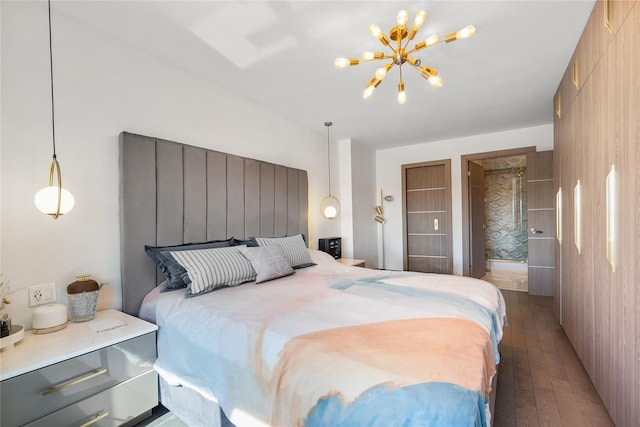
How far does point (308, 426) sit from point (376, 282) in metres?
1.20

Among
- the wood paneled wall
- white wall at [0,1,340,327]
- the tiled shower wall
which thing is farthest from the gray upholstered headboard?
the tiled shower wall

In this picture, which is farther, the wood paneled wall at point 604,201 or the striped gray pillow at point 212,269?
the striped gray pillow at point 212,269

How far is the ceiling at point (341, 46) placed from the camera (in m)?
1.84

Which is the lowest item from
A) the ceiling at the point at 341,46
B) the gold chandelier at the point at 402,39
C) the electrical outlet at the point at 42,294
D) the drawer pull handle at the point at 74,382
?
the drawer pull handle at the point at 74,382

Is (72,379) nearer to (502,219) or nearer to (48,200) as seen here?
(48,200)

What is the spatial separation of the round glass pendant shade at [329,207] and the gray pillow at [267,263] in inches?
61.8

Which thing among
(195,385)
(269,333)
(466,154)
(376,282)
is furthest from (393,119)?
(195,385)

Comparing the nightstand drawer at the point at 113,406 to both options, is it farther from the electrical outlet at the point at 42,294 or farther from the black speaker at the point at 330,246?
the black speaker at the point at 330,246

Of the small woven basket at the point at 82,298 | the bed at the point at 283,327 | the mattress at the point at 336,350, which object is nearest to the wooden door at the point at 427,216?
the bed at the point at 283,327

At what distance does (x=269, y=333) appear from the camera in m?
1.36

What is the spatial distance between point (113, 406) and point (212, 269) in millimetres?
876

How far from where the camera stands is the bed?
977 millimetres

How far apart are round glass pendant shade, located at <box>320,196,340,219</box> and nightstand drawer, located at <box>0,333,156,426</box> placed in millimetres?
2647

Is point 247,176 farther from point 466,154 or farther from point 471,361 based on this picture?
point 466,154
